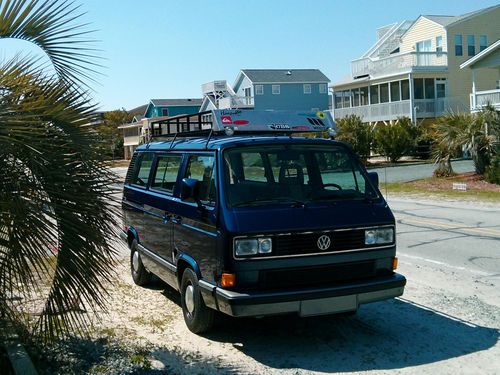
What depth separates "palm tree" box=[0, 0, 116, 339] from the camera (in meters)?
3.91

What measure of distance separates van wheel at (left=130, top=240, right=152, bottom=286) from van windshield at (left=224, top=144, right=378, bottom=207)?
9.06 feet

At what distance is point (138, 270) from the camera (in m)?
8.20

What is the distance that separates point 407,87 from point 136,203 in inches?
1487

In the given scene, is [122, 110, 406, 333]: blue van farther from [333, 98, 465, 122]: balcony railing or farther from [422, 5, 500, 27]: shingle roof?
[422, 5, 500, 27]: shingle roof

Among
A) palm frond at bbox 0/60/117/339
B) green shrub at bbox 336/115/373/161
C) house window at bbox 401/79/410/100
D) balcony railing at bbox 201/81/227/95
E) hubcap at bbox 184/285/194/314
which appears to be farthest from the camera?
balcony railing at bbox 201/81/227/95

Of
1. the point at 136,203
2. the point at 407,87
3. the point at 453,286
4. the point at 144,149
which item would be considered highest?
the point at 407,87

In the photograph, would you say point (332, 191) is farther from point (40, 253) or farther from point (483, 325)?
point (40, 253)

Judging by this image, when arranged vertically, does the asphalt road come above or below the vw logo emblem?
below

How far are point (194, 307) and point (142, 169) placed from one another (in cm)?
296

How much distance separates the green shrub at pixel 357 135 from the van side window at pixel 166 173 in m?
28.4

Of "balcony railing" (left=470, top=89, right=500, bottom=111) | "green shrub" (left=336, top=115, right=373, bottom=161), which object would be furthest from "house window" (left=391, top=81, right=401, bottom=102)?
"balcony railing" (left=470, top=89, right=500, bottom=111)

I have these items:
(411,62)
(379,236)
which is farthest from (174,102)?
(379,236)

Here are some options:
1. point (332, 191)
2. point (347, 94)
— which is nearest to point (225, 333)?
point (332, 191)

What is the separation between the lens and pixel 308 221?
532cm
